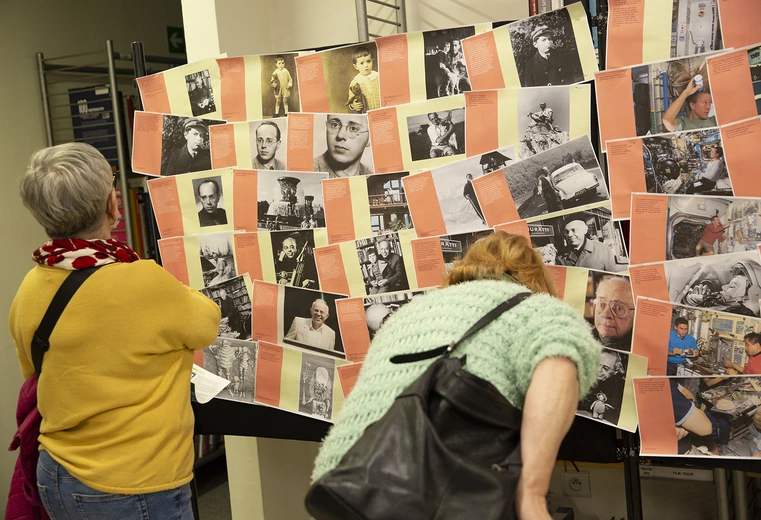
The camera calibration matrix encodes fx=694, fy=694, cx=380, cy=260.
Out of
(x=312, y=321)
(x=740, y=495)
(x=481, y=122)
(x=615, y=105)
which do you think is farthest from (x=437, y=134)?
(x=740, y=495)

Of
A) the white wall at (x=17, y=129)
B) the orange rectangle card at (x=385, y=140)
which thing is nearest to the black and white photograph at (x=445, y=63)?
the orange rectangle card at (x=385, y=140)

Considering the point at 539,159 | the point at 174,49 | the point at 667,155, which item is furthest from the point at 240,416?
the point at 174,49

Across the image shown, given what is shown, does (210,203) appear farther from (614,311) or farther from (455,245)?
(614,311)

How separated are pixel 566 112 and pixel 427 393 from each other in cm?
99

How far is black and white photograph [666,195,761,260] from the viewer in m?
1.57

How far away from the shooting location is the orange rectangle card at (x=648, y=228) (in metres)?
1.66

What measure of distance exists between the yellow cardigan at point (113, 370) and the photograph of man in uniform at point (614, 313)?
3.19 ft

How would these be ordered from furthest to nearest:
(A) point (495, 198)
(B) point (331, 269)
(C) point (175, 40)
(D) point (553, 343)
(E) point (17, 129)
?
(C) point (175, 40)
(E) point (17, 129)
(B) point (331, 269)
(A) point (495, 198)
(D) point (553, 343)

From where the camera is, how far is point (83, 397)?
151 centimetres

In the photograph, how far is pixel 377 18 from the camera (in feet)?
7.91

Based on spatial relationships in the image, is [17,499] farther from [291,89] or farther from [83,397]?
[291,89]

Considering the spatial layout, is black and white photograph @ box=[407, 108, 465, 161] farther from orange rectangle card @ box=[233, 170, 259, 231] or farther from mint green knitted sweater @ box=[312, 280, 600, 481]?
mint green knitted sweater @ box=[312, 280, 600, 481]

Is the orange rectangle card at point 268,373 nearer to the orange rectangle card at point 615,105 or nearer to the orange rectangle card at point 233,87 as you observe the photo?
the orange rectangle card at point 233,87

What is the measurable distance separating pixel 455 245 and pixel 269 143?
66 cm
